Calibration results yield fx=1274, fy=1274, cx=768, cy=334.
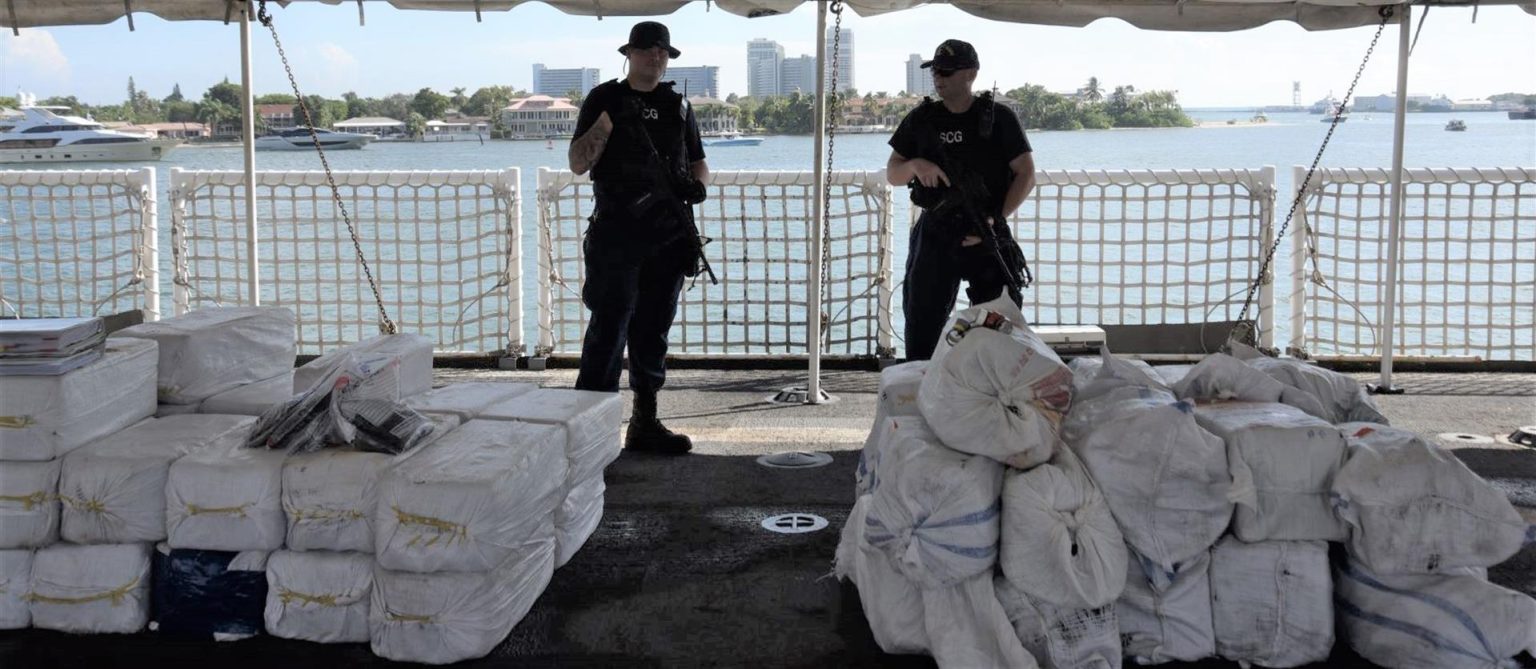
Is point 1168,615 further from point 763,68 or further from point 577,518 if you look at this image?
point 763,68

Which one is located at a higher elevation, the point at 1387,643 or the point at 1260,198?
the point at 1260,198

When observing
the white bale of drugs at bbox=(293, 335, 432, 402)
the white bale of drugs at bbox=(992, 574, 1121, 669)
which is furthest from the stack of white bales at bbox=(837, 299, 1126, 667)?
the white bale of drugs at bbox=(293, 335, 432, 402)

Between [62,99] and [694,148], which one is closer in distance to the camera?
[694,148]

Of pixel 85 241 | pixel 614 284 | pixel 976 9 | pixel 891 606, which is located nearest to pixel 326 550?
pixel 891 606

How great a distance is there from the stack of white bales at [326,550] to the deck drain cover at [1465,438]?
4973 mm

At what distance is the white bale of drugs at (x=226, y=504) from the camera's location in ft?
10.9

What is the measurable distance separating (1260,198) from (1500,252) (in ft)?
13.3

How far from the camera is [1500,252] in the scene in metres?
10.8

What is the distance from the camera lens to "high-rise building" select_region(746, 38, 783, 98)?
11515 millimetres

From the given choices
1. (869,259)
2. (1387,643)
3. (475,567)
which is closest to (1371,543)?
(1387,643)

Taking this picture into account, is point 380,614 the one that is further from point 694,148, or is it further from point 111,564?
point 694,148

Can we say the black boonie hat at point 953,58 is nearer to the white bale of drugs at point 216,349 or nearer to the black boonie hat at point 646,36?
the black boonie hat at point 646,36

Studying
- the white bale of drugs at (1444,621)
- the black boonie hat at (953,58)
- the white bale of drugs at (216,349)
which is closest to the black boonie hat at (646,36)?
the black boonie hat at (953,58)

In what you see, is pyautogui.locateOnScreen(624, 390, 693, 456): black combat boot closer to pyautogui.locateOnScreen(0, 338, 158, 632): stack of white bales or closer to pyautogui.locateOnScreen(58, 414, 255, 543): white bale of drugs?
pyautogui.locateOnScreen(58, 414, 255, 543): white bale of drugs
